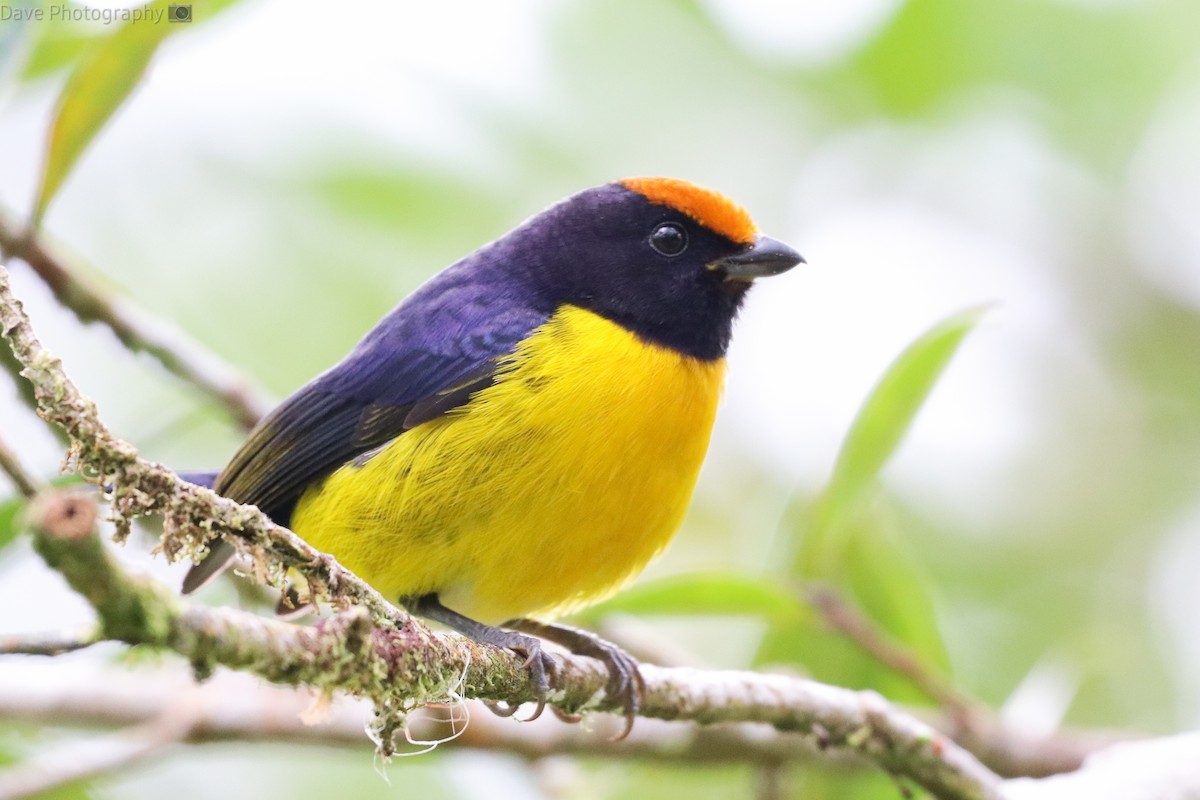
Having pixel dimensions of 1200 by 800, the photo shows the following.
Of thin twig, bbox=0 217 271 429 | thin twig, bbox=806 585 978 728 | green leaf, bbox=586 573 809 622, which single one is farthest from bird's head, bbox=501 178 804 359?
thin twig, bbox=0 217 271 429

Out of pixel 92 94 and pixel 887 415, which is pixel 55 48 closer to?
pixel 92 94

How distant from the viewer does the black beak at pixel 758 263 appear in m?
3.59

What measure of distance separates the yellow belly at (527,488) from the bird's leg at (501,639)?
0.14ft

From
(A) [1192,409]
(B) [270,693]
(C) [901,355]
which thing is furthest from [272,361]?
(A) [1192,409]

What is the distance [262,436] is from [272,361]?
251 cm

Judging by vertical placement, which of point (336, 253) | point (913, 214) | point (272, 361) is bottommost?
point (272, 361)

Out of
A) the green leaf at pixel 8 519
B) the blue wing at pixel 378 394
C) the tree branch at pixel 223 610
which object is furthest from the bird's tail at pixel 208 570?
the tree branch at pixel 223 610

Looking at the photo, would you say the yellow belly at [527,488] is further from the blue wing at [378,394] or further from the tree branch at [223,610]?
the tree branch at [223,610]

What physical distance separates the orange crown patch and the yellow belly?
0.59m

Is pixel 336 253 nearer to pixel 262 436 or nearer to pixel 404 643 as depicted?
pixel 262 436

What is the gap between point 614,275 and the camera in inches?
140

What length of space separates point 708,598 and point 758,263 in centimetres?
97

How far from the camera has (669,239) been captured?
3625 mm

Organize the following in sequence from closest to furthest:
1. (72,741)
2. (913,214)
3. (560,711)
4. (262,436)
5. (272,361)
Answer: (560,711)
(262,436)
(72,741)
(272,361)
(913,214)
